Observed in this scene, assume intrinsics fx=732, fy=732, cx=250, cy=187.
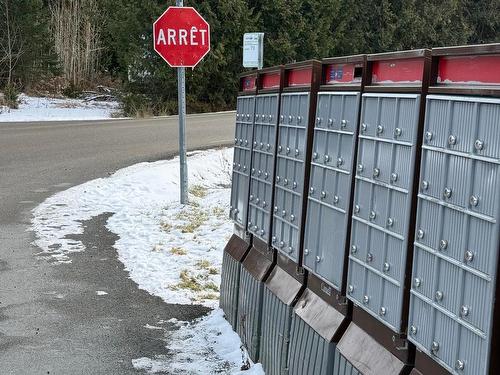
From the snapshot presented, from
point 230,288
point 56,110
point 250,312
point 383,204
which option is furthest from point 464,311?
point 56,110

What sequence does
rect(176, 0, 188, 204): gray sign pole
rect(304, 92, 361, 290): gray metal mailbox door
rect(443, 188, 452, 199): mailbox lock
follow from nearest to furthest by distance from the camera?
rect(443, 188, 452, 199): mailbox lock < rect(304, 92, 361, 290): gray metal mailbox door < rect(176, 0, 188, 204): gray sign pole

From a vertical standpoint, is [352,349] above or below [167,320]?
above

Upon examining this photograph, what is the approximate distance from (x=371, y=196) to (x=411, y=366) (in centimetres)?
73

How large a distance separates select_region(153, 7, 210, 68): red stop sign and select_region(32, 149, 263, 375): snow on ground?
7.08ft

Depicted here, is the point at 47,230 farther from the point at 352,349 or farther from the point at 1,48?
the point at 1,48

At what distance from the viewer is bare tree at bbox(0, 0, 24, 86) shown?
3791cm

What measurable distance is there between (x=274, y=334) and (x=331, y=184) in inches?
45.5

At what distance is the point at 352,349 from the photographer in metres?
3.30

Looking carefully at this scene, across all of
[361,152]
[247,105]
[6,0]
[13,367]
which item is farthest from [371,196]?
[6,0]


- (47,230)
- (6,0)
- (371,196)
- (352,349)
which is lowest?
(47,230)

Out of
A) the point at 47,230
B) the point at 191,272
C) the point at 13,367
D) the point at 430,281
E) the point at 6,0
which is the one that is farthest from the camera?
the point at 6,0

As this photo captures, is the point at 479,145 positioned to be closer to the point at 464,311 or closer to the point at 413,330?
the point at 464,311

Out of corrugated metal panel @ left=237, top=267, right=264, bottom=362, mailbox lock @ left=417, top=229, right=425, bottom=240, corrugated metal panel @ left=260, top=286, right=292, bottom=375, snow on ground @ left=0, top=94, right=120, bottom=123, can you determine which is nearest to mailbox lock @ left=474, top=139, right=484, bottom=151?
mailbox lock @ left=417, top=229, right=425, bottom=240

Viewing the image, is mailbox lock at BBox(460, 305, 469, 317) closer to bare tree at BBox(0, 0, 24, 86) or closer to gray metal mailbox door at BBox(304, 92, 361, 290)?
gray metal mailbox door at BBox(304, 92, 361, 290)
